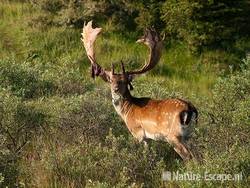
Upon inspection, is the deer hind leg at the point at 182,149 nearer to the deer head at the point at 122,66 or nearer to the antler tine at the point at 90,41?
the deer head at the point at 122,66

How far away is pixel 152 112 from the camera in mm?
8273

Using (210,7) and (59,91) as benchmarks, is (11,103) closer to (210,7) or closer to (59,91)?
(59,91)

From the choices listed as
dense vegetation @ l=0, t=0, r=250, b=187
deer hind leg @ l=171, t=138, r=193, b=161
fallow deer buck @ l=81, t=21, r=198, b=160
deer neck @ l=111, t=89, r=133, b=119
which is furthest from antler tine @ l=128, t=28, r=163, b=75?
deer hind leg @ l=171, t=138, r=193, b=161

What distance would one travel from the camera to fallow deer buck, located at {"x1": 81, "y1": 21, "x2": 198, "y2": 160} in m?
7.77

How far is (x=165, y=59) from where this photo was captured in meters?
16.0

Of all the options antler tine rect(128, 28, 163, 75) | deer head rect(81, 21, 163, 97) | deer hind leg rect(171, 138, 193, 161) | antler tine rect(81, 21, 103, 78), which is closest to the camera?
deer hind leg rect(171, 138, 193, 161)

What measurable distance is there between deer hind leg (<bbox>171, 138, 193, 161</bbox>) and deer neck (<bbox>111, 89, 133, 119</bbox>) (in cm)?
117

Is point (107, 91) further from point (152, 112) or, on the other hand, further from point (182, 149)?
point (182, 149)

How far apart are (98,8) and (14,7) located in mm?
2573

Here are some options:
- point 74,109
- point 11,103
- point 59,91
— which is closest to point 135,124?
point 74,109

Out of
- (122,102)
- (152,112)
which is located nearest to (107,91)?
(122,102)

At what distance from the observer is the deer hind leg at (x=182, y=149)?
7754mm

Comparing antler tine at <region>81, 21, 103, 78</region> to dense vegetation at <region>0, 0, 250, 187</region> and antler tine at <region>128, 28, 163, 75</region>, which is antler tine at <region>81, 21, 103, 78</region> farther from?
antler tine at <region>128, 28, 163, 75</region>

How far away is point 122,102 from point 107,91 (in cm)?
206
